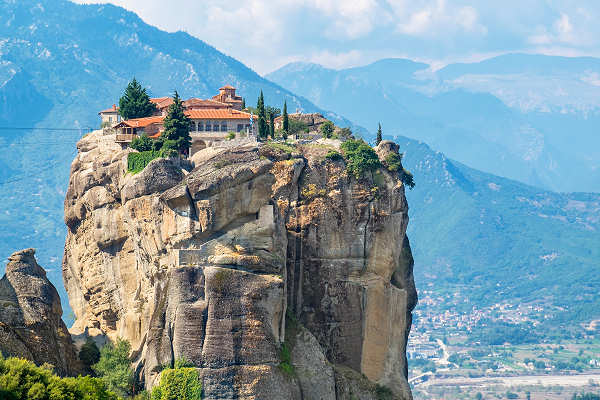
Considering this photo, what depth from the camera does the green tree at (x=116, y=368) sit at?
3056 inches

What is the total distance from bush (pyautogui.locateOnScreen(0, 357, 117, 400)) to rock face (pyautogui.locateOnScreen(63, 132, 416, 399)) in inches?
325

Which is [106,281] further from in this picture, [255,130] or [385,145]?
[385,145]

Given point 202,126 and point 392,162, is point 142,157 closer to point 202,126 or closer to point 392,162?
point 202,126

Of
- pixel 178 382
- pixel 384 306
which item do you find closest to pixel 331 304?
pixel 384 306

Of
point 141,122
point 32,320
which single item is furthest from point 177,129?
point 32,320

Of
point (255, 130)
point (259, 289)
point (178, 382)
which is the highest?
point (255, 130)

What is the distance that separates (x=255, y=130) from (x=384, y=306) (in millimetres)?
16672

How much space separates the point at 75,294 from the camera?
97312mm

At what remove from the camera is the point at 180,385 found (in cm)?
7312

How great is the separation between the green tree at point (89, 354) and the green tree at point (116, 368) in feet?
3.20

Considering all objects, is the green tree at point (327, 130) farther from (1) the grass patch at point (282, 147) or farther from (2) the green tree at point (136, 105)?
(2) the green tree at point (136, 105)

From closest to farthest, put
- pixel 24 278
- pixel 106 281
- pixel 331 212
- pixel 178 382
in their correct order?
pixel 178 382 < pixel 24 278 < pixel 331 212 < pixel 106 281

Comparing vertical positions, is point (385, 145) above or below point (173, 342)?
above

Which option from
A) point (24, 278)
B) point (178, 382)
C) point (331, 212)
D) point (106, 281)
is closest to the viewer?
point (178, 382)
